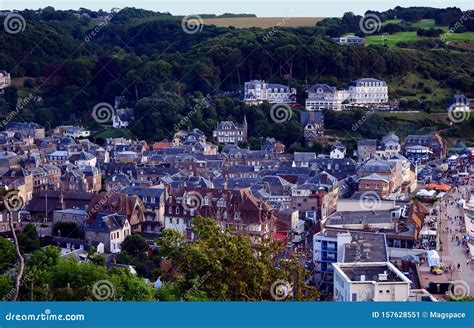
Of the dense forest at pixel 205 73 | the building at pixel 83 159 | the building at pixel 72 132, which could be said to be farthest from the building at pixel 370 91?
the building at pixel 83 159

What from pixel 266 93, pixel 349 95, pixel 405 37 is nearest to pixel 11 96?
pixel 266 93

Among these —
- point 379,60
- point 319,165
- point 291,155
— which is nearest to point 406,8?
point 379,60

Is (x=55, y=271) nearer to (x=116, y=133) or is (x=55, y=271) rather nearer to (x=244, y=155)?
(x=244, y=155)

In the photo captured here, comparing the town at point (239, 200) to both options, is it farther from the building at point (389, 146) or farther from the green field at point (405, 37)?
the green field at point (405, 37)

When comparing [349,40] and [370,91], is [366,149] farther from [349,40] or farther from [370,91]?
[349,40]

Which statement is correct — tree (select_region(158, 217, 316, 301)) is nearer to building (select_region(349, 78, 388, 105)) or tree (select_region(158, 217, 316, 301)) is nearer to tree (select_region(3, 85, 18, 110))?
building (select_region(349, 78, 388, 105))

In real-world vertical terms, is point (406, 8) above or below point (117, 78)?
above
